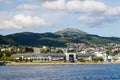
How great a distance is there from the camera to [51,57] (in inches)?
7771

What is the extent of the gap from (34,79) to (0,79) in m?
5.72

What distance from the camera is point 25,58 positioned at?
19138 centimetres

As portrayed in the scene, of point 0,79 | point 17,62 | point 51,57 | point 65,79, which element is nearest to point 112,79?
point 65,79

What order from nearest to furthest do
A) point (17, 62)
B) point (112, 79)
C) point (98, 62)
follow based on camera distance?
point (112, 79)
point (17, 62)
point (98, 62)

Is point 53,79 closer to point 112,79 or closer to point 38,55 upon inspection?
point 112,79

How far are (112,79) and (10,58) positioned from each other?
12364 centimetres

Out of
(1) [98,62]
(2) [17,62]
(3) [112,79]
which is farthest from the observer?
(1) [98,62]

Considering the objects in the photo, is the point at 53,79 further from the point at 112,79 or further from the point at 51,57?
the point at 51,57

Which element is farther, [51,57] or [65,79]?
[51,57]

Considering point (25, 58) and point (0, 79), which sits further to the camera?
point (25, 58)

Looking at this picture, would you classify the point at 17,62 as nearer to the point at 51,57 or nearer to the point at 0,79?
the point at 51,57

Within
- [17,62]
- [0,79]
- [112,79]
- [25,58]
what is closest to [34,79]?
[0,79]

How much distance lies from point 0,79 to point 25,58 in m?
124

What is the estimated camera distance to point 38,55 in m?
197
